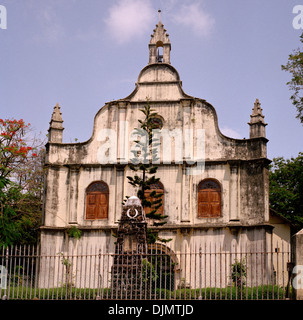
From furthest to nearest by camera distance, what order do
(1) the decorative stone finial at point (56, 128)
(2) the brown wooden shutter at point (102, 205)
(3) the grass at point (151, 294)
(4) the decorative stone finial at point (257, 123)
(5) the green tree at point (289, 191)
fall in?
1. (5) the green tree at point (289, 191)
2. (1) the decorative stone finial at point (56, 128)
3. (2) the brown wooden shutter at point (102, 205)
4. (4) the decorative stone finial at point (257, 123)
5. (3) the grass at point (151, 294)

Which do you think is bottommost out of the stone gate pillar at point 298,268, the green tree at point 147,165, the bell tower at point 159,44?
the stone gate pillar at point 298,268

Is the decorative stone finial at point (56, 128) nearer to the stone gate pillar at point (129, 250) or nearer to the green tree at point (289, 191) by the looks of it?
the stone gate pillar at point (129, 250)

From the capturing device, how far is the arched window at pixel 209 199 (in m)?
22.1

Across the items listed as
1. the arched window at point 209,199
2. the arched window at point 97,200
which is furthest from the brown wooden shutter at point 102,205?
the arched window at point 209,199

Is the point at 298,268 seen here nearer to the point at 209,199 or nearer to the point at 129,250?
the point at 129,250

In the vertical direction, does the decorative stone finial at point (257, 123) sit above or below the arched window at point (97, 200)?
above

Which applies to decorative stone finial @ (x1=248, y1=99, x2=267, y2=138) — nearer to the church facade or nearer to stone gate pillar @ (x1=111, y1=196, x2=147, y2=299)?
the church facade

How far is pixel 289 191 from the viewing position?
31.5 m

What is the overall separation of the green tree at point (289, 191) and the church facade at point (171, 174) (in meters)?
8.57

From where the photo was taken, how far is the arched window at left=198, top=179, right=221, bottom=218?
72.5 ft

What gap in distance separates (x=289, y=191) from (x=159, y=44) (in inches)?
495
